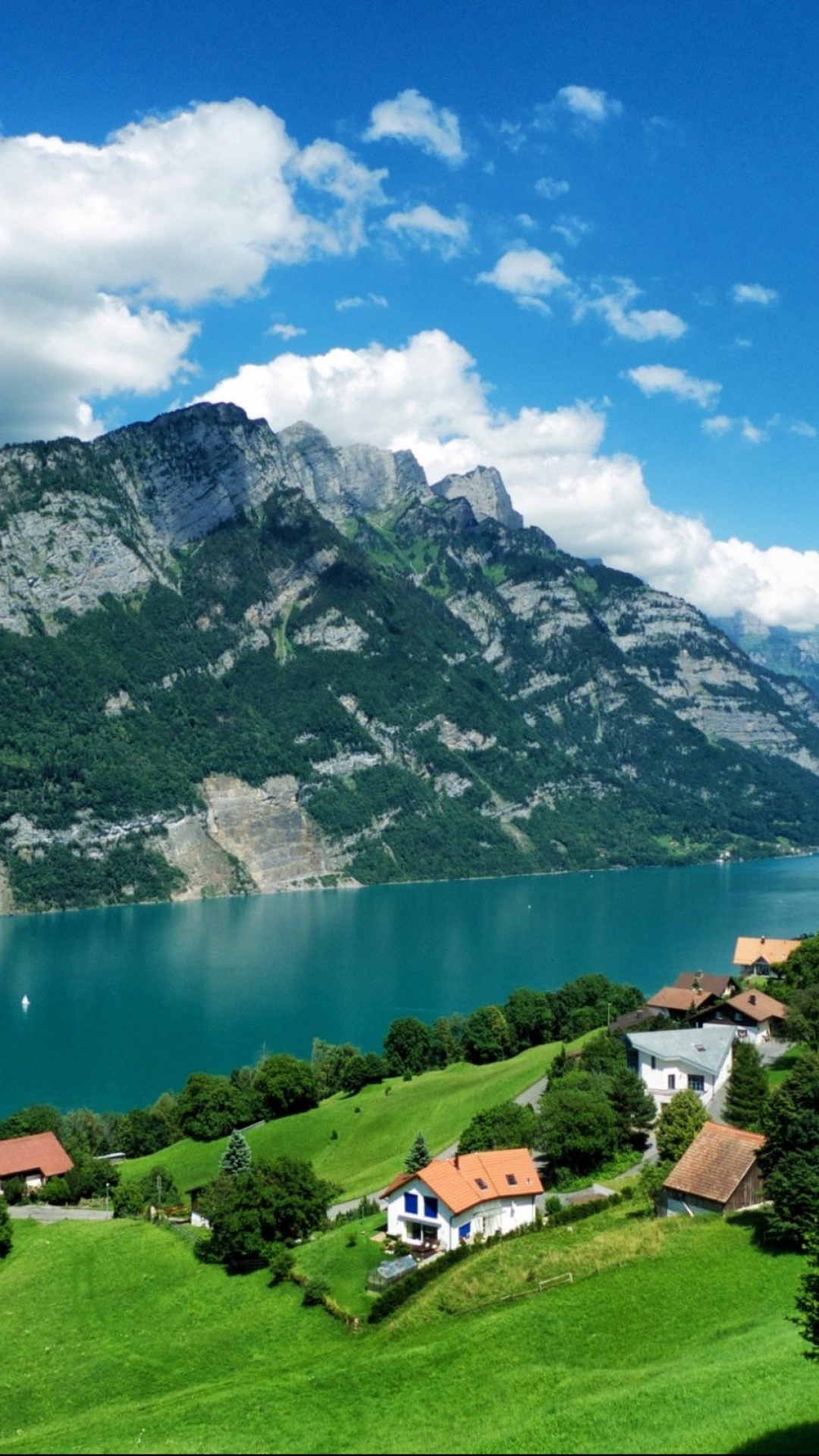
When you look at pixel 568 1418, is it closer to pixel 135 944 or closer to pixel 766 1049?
pixel 766 1049

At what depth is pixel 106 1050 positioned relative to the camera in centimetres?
8975

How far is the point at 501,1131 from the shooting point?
132 feet

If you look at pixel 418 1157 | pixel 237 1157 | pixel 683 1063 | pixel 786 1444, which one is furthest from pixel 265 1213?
pixel 786 1444

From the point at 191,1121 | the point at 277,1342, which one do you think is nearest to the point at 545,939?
the point at 191,1121

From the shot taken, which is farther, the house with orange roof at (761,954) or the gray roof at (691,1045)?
the house with orange roof at (761,954)

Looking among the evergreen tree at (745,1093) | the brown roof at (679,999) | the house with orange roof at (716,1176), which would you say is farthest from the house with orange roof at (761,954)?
the house with orange roof at (716,1176)

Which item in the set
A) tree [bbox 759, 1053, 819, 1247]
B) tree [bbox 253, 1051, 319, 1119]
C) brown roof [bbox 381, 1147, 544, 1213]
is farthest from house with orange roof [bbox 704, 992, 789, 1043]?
tree [bbox 759, 1053, 819, 1247]

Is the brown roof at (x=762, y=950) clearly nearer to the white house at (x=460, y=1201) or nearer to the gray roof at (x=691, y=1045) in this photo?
the gray roof at (x=691, y=1045)

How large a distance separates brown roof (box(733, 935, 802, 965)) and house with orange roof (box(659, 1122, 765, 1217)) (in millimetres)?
43482

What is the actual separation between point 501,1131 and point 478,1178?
6.33 metres

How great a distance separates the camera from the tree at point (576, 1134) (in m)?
38.4

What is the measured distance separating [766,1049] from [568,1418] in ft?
129

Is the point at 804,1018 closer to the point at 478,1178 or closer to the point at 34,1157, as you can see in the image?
the point at 478,1178

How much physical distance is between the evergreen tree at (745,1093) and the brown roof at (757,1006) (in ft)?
43.0
